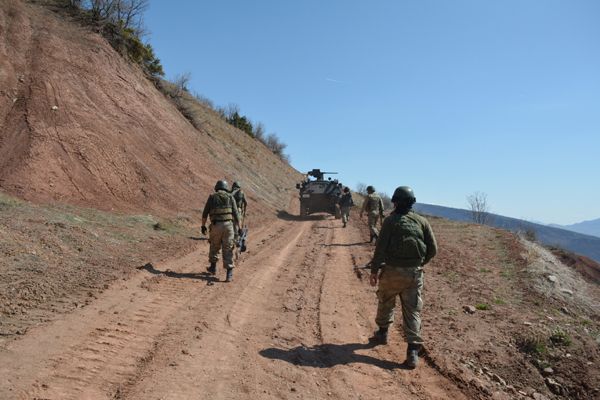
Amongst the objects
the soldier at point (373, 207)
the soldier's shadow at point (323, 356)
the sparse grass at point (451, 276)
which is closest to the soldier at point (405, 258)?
the soldier's shadow at point (323, 356)

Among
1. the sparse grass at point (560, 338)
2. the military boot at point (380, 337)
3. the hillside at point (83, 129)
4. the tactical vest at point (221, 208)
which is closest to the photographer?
the military boot at point (380, 337)

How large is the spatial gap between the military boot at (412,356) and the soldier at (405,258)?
5 centimetres

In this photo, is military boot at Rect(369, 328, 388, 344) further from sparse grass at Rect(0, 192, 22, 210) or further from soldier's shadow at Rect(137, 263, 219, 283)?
sparse grass at Rect(0, 192, 22, 210)

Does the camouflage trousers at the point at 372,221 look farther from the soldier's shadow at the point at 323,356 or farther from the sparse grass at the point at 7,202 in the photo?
the sparse grass at the point at 7,202

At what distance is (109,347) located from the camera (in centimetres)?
485

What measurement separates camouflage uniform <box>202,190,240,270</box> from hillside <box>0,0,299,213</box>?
259 inches

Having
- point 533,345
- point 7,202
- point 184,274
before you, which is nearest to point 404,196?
point 533,345

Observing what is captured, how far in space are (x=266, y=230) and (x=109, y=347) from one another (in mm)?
13362

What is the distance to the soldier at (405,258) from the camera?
17.7 feet

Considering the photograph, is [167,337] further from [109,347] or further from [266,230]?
[266,230]

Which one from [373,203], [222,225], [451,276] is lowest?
[451,276]

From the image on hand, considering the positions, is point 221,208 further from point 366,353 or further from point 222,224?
point 366,353

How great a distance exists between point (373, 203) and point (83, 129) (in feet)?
35.1

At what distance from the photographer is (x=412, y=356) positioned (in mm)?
5121
